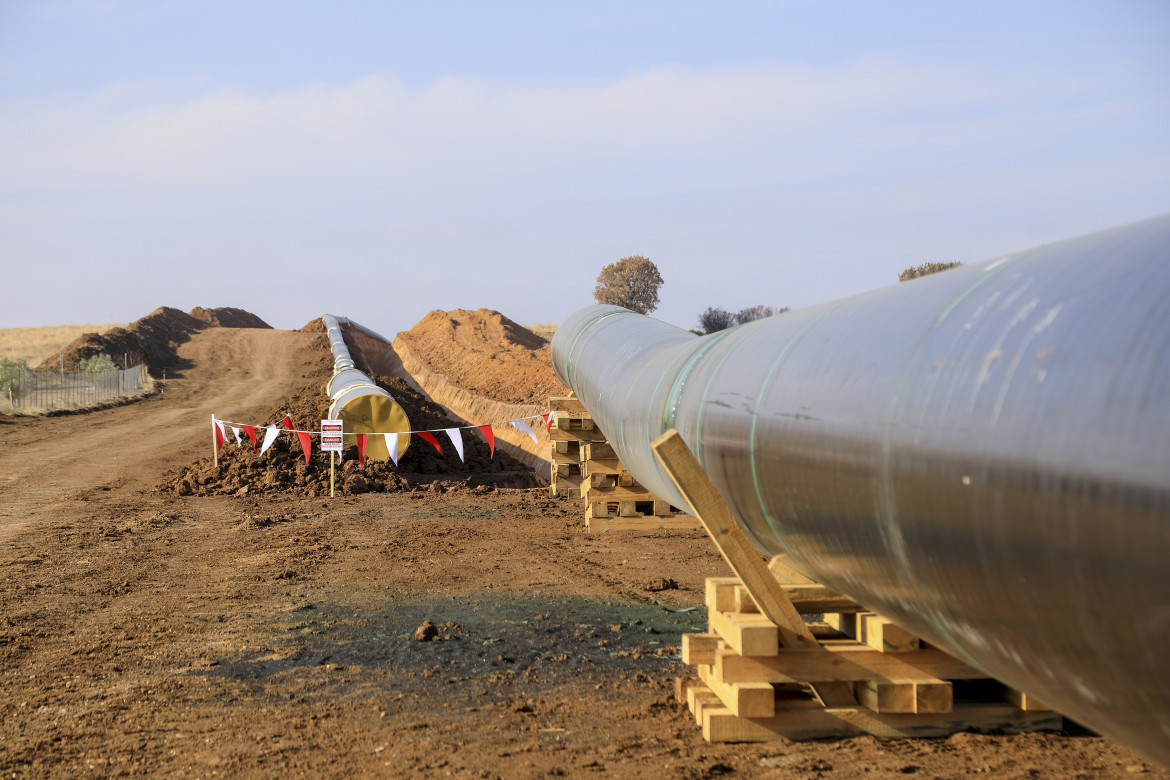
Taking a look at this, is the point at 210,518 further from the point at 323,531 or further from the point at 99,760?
the point at 99,760

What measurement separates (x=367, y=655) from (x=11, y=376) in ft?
104

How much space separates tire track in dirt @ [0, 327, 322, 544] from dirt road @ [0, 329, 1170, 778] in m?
1.26

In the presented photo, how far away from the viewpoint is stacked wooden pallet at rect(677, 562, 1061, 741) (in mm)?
4055

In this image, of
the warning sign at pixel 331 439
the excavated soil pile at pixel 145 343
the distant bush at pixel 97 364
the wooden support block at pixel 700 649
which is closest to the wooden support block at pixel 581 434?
the warning sign at pixel 331 439

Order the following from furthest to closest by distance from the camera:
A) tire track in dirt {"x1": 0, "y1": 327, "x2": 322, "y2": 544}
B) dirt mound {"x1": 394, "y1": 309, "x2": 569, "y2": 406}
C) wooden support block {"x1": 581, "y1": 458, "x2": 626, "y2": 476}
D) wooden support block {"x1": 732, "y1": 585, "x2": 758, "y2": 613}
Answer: dirt mound {"x1": 394, "y1": 309, "x2": 569, "y2": 406}
tire track in dirt {"x1": 0, "y1": 327, "x2": 322, "y2": 544}
wooden support block {"x1": 581, "y1": 458, "x2": 626, "y2": 476}
wooden support block {"x1": 732, "y1": 585, "x2": 758, "y2": 613}

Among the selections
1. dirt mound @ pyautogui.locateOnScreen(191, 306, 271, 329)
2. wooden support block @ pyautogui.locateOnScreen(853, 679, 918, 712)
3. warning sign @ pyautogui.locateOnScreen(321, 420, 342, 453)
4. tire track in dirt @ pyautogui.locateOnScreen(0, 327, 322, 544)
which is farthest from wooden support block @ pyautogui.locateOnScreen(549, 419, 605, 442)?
dirt mound @ pyautogui.locateOnScreen(191, 306, 271, 329)

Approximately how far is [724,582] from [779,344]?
137cm

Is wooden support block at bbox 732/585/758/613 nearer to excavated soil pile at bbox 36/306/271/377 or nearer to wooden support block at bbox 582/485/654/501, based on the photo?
wooden support block at bbox 582/485/654/501

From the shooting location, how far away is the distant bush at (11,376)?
1139 inches

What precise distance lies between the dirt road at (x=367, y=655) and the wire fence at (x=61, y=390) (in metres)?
18.3

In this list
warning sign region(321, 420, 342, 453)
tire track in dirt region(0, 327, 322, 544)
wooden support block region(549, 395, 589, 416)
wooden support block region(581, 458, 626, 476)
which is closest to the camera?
wooden support block region(581, 458, 626, 476)

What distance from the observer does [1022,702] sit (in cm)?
417

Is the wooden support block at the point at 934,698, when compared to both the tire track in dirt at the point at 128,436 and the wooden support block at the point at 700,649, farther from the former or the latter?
the tire track in dirt at the point at 128,436

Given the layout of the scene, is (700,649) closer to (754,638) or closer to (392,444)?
(754,638)
